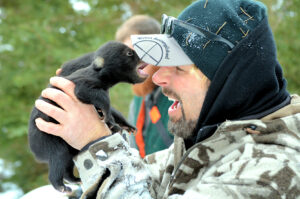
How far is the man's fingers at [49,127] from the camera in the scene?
2.07 metres

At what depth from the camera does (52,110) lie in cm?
210

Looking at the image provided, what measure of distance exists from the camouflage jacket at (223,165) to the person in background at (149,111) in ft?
4.05

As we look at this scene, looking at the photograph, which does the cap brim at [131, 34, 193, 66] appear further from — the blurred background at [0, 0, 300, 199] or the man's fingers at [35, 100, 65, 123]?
the blurred background at [0, 0, 300, 199]

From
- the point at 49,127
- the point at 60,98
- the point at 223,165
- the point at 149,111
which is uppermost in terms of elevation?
the point at 60,98

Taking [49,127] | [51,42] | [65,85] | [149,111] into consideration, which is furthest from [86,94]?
[51,42]

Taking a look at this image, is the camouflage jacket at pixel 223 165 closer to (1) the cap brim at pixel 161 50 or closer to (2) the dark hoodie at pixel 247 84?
(2) the dark hoodie at pixel 247 84

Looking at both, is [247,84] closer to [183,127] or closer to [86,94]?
[183,127]

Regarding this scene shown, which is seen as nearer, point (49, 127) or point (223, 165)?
point (223, 165)

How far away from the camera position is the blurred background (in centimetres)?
481

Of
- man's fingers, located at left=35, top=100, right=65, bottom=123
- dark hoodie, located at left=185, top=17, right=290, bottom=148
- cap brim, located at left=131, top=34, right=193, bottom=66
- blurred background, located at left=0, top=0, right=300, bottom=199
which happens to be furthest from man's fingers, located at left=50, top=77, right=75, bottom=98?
blurred background, located at left=0, top=0, right=300, bottom=199

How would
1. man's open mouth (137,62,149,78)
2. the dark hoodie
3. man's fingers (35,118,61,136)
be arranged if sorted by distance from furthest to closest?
man's open mouth (137,62,149,78) < man's fingers (35,118,61,136) < the dark hoodie

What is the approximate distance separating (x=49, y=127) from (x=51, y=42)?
324 cm

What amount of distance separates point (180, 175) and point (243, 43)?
76cm

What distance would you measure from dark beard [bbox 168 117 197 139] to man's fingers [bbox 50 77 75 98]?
0.79 meters
